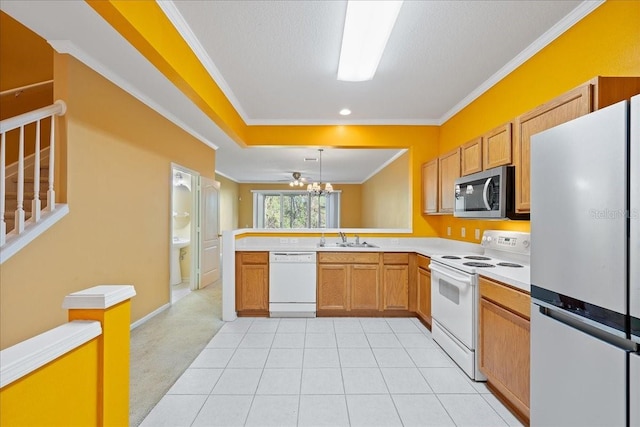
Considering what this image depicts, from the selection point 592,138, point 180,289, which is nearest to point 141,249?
point 180,289

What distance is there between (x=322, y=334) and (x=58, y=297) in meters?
2.40

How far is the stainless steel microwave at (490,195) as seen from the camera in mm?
2309

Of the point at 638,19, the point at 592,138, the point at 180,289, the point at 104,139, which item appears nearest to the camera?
the point at 592,138

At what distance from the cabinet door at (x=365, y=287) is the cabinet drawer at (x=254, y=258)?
1110mm

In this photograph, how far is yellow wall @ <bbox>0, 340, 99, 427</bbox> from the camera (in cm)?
81

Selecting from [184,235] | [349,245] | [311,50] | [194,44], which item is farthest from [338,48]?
[184,235]

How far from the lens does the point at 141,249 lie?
11.3 feet

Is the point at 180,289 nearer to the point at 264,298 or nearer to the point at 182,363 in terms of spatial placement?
the point at 264,298

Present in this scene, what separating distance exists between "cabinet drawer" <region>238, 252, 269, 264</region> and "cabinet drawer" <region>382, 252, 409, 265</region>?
Result: 1.51 meters

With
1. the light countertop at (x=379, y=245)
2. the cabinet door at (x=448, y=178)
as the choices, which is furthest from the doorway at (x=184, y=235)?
the cabinet door at (x=448, y=178)

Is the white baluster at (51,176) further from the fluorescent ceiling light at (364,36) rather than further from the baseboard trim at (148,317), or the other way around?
the fluorescent ceiling light at (364,36)

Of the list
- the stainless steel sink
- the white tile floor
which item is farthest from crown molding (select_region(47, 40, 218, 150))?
the white tile floor

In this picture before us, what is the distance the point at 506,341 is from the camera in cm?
195

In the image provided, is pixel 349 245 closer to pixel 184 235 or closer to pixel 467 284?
pixel 467 284
